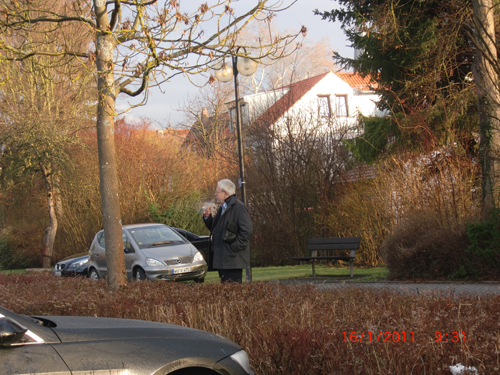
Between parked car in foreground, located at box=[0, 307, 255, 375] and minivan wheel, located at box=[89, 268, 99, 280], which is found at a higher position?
parked car in foreground, located at box=[0, 307, 255, 375]

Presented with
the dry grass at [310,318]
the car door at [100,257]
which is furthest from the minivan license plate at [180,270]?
the dry grass at [310,318]

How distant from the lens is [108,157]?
7562 mm

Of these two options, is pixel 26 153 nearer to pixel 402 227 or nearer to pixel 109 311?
pixel 402 227

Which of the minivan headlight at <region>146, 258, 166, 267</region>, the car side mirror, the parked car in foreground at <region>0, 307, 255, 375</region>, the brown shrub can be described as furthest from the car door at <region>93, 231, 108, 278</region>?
the car side mirror

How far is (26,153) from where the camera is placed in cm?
2319

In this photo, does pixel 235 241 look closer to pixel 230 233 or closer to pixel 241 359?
pixel 230 233

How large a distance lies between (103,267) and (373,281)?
7.67 metres

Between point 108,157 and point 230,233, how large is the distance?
2.00 m

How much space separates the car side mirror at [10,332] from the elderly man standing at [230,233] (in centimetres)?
474

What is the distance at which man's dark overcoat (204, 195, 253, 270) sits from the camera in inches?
286

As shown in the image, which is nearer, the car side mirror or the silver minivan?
the car side mirror

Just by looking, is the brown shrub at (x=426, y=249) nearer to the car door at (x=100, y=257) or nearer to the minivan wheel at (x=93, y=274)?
the car door at (x=100, y=257)

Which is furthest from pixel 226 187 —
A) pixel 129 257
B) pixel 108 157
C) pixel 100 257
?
pixel 100 257

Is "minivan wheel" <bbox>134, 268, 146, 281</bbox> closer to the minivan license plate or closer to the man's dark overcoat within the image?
the minivan license plate
